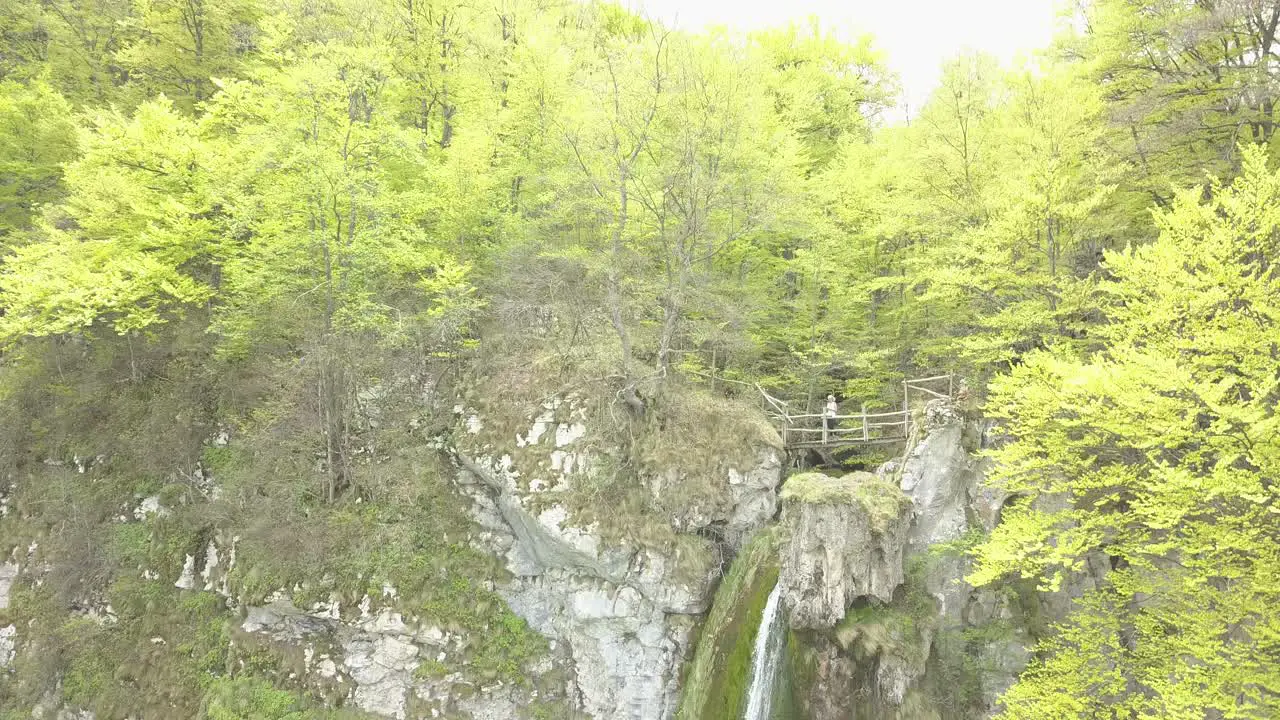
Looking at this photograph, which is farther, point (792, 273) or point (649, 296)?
point (792, 273)

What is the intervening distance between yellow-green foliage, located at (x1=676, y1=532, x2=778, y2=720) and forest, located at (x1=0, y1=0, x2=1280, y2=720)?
7.24 feet

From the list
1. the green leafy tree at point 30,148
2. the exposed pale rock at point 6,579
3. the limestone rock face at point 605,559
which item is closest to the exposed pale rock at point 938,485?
the limestone rock face at point 605,559

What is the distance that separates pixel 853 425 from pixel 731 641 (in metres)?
6.57

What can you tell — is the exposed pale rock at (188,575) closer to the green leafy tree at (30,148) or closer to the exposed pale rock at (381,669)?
the exposed pale rock at (381,669)

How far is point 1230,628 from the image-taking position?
291 inches

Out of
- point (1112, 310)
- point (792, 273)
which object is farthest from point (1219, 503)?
point (792, 273)

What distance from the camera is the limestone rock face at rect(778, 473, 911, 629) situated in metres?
9.77

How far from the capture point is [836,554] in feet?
32.1

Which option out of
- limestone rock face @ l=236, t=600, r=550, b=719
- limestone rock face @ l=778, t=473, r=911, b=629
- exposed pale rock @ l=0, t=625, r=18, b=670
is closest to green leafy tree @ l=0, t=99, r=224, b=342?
exposed pale rock @ l=0, t=625, r=18, b=670

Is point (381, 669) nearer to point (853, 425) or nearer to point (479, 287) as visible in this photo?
point (479, 287)

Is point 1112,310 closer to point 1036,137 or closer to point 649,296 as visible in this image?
point 1036,137

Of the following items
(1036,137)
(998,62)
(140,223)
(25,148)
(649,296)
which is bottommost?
(649,296)

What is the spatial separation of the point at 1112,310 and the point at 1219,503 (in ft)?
8.49

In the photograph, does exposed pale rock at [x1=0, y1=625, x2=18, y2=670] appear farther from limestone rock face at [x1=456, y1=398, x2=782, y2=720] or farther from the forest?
limestone rock face at [x1=456, y1=398, x2=782, y2=720]
